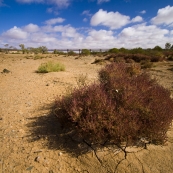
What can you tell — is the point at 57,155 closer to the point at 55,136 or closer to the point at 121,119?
the point at 55,136

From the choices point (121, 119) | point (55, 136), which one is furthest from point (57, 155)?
point (121, 119)

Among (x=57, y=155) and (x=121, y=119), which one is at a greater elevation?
(x=121, y=119)

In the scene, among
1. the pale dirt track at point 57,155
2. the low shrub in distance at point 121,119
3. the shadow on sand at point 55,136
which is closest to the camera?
the pale dirt track at point 57,155

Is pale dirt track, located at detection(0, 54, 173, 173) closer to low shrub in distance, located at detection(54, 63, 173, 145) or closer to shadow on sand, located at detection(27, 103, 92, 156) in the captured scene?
shadow on sand, located at detection(27, 103, 92, 156)

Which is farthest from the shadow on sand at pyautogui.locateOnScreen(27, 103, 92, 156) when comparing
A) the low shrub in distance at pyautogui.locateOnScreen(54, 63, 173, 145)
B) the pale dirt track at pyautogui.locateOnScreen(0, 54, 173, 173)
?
the low shrub in distance at pyautogui.locateOnScreen(54, 63, 173, 145)

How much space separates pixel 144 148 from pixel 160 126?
1.73 ft

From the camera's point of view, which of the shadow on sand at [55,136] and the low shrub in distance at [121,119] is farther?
the shadow on sand at [55,136]

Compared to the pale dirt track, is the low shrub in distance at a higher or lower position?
higher

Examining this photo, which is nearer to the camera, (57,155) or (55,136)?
(57,155)

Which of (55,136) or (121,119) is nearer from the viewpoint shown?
(121,119)

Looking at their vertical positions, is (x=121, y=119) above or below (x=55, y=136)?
above

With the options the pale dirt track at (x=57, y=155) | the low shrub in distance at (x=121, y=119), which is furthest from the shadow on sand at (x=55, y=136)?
the low shrub in distance at (x=121, y=119)

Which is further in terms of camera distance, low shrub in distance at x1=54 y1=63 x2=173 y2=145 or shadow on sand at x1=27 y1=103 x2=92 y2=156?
shadow on sand at x1=27 y1=103 x2=92 y2=156

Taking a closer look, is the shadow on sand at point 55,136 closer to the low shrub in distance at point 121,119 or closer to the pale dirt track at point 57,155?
the pale dirt track at point 57,155
